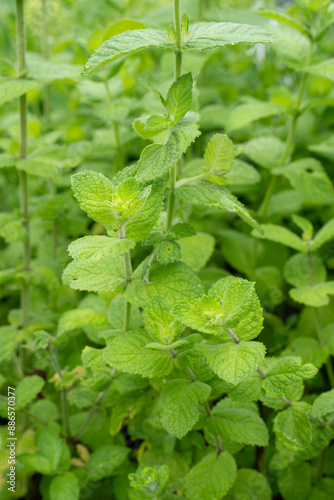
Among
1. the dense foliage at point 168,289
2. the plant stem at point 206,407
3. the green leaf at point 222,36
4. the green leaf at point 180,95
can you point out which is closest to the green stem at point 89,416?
the dense foliage at point 168,289

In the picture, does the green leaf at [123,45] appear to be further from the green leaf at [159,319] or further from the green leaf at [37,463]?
the green leaf at [37,463]

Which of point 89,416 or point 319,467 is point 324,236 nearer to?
point 319,467

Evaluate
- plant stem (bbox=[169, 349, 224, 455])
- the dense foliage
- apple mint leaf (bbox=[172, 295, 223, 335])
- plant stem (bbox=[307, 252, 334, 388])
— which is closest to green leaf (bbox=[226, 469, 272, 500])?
the dense foliage

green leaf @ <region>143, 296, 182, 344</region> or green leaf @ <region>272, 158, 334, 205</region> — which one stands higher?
green leaf @ <region>272, 158, 334, 205</region>

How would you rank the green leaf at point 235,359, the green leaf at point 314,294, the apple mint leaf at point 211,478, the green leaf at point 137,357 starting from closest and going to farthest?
the green leaf at point 235,359, the green leaf at point 137,357, the apple mint leaf at point 211,478, the green leaf at point 314,294

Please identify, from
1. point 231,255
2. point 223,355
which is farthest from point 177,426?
point 231,255

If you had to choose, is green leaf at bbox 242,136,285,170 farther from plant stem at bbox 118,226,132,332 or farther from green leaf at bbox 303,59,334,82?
plant stem at bbox 118,226,132,332

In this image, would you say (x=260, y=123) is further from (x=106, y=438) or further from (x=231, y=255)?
(x=106, y=438)
